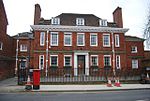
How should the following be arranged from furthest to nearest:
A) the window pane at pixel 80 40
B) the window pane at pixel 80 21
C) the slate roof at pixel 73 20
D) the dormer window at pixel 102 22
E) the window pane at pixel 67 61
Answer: the dormer window at pixel 102 22
the window pane at pixel 80 21
the slate roof at pixel 73 20
the window pane at pixel 80 40
the window pane at pixel 67 61

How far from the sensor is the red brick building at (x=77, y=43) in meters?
27.7

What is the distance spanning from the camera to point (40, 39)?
91.6 ft

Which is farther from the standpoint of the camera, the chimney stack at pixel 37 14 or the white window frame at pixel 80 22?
the white window frame at pixel 80 22

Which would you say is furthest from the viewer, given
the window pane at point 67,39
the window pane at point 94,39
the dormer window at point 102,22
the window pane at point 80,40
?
the dormer window at point 102,22

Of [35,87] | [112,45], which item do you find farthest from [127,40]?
[35,87]

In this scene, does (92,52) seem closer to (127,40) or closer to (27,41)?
(127,40)

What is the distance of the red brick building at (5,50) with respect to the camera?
2591 centimetres

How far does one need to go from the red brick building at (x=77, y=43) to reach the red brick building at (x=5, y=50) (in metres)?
4.25

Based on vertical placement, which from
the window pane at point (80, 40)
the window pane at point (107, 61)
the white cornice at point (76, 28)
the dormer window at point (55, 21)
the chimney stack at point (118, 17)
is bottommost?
the window pane at point (107, 61)

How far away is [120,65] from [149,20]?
39.2ft

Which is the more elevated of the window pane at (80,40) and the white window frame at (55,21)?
the white window frame at (55,21)

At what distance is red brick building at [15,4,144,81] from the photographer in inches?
1090

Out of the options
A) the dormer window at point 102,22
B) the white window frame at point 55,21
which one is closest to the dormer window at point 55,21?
the white window frame at point 55,21

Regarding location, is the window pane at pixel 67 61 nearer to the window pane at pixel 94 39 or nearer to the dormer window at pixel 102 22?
the window pane at pixel 94 39
